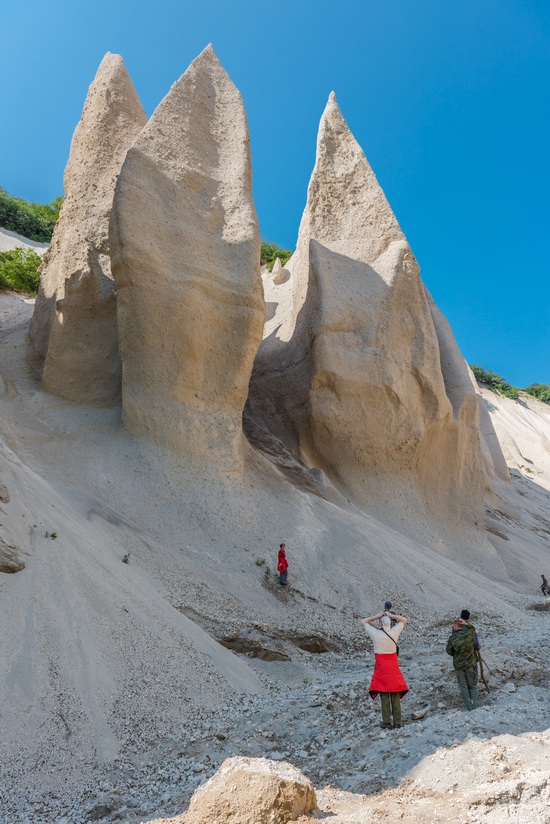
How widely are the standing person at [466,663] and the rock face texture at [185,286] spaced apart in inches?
252

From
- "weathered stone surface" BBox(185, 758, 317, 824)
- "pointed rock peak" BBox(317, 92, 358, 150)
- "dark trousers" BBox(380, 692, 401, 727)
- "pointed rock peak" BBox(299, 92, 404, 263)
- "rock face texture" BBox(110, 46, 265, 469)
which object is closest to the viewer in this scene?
"weathered stone surface" BBox(185, 758, 317, 824)

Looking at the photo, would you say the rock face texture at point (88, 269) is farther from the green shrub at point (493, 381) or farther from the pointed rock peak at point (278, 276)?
the green shrub at point (493, 381)

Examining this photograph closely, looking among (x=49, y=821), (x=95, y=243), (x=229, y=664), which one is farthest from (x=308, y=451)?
(x=49, y=821)

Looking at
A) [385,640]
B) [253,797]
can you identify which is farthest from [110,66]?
[253,797]

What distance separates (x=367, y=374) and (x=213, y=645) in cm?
874

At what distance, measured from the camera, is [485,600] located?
11023 mm

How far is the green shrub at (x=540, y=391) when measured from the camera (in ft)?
145

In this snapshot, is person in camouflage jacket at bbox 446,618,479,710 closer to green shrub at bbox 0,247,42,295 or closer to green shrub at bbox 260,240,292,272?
green shrub at bbox 0,247,42,295

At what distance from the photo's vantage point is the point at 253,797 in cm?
312

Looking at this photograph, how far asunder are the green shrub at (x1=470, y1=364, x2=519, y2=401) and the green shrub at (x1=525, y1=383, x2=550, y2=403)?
216 cm

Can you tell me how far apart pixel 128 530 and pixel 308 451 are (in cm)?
637

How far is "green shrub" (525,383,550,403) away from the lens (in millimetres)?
44319

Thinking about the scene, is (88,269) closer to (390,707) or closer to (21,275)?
(21,275)

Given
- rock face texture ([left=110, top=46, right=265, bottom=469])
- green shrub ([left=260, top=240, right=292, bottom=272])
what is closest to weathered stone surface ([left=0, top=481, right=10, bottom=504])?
rock face texture ([left=110, top=46, right=265, bottom=469])
